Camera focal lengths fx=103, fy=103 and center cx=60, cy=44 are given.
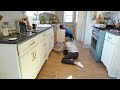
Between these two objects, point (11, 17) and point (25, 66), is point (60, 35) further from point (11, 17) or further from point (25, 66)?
point (25, 66)

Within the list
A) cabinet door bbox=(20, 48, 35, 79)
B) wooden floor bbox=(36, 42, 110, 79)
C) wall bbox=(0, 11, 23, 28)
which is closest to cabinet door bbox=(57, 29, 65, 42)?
wooden floor bbox=(36, 42, 110, 79)

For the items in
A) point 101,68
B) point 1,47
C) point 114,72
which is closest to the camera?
point 1,47

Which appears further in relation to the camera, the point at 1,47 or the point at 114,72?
the point at 114,72

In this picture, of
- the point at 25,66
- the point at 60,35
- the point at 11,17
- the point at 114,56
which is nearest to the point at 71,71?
the point at 114,56

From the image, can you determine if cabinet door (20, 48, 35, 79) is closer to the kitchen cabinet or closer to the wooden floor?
the wooden floor

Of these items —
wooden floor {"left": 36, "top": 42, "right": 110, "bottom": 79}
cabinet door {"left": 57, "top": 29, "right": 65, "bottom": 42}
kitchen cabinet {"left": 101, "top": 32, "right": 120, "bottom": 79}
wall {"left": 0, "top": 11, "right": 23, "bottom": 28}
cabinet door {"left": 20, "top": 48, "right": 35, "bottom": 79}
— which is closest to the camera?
cabinet door {"left": 20, "top": 48, "right": 35, "bottom": 79}

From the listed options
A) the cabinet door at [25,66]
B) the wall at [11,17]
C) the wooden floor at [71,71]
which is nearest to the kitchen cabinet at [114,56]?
the wooden floor at [71,71]

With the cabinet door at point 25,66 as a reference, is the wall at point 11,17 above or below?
above

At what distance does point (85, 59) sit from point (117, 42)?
100 cm

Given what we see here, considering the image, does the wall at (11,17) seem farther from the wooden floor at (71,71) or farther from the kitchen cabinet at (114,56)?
the kitchen cabinet at (114,56)
